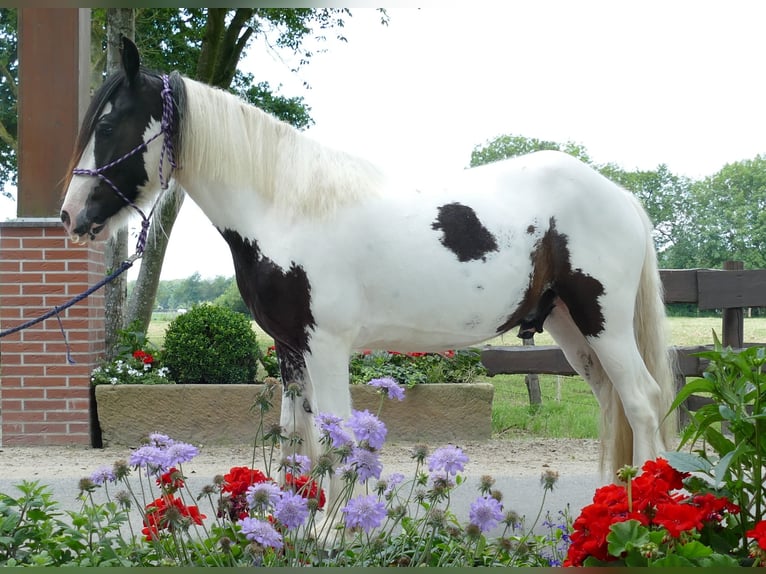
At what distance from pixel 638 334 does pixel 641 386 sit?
1.14ft

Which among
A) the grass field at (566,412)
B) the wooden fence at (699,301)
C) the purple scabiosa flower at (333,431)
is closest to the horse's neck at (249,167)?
the purple scabiosa flower at (333,431)

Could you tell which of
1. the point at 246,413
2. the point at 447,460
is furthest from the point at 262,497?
the point at 246,413

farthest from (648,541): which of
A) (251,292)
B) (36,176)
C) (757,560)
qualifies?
(36,176)

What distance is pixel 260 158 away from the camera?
3.12 meters

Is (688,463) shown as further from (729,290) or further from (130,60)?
(729,290)

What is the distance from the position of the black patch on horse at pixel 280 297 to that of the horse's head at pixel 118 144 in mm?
553

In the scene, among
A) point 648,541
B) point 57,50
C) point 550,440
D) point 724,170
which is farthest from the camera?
point 724,170

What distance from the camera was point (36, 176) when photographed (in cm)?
573

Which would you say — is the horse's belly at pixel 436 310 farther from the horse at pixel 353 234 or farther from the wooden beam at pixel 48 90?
the wooden beam at pixel 48 90

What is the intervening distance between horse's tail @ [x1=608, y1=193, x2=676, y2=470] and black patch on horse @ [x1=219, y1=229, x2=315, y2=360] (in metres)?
1.60

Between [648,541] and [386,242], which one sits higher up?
[386,242]

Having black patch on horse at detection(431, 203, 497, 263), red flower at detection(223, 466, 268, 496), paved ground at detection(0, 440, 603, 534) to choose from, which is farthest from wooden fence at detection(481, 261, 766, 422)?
red flower at detection(223, 466, 268, 496)

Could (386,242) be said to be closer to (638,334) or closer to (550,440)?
(638,334)

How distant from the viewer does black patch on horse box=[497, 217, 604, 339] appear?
3287mm
